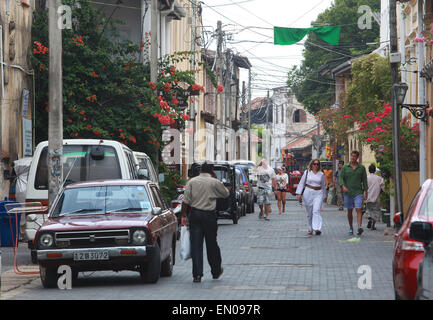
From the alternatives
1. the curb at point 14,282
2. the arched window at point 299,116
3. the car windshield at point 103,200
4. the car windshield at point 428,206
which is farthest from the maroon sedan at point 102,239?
the arched window at point 299,116

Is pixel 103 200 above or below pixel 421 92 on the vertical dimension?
below

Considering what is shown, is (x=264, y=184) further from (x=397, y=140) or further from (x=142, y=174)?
(x=142, y=174)

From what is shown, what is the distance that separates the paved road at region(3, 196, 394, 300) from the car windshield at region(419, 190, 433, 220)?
194 centimetres

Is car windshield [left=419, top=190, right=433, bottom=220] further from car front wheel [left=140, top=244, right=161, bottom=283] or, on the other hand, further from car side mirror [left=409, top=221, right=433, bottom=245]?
car front wheel [left=140, top=244, right=161, bottom=283]

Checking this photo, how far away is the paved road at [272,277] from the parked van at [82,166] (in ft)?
6.56

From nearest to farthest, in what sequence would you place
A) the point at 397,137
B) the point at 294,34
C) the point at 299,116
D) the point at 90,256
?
1. the point at 90,256
2. the point at 397,137
3. the point at 294,34
4. the point at 299,116

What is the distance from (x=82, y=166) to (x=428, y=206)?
9003 mm

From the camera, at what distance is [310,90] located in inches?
2707

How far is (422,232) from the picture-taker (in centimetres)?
851

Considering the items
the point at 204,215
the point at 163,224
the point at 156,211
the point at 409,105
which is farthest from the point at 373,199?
the point at 156,211

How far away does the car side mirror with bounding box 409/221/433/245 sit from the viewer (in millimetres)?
8500

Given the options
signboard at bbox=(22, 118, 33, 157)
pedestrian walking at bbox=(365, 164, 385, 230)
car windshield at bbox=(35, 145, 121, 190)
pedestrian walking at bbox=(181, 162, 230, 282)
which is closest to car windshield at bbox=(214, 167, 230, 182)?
pedestrian walking at bbox=(365, 164, 385, 230)

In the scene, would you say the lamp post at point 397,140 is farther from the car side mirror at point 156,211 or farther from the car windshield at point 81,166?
the car side mirror at point 156,211

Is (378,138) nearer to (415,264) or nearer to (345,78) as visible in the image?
(415,264)
